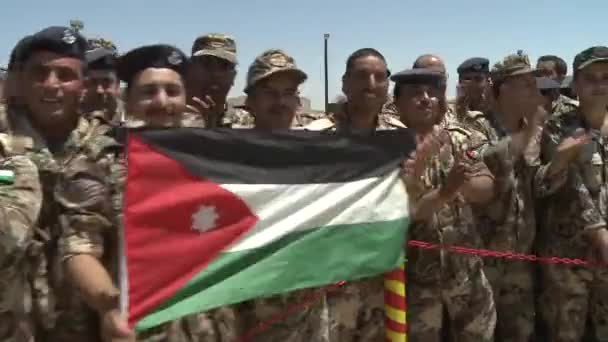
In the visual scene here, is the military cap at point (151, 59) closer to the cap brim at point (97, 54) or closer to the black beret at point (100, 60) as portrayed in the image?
the black beret at point (100, 60)

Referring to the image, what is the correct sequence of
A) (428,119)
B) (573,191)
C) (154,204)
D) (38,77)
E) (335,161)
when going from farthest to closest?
1. (573,191)
2. (428,119)
3. (335,161)
4. (38,77)
5. (154,204)

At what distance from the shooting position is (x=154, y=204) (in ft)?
9.52

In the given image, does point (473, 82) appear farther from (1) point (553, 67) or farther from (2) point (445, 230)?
(2) point (445, 230)

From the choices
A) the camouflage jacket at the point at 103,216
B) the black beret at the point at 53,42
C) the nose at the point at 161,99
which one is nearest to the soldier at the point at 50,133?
the black beret at the point at 53,42

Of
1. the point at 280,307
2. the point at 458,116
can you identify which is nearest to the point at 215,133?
the point at 280,307

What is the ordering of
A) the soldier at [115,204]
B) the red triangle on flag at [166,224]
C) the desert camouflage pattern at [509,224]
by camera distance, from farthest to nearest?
the desert camouflage pattern at [509,224] → the red triangle on flag at [166,224] → the soldier at [115,204]

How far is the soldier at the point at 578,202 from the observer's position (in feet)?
15.0

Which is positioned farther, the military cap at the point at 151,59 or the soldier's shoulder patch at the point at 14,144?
the military cap at the point at 151,59

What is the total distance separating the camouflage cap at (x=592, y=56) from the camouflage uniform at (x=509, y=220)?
367mm

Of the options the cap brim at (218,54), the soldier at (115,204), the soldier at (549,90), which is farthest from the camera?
the soldier at (549,90)

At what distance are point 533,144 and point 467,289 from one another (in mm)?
1298

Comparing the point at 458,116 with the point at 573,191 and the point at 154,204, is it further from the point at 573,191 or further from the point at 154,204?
the point at 154,204

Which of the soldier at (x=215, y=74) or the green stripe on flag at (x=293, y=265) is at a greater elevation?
the soldier at (x=215, y=74)

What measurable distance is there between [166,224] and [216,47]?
8.06 ft
